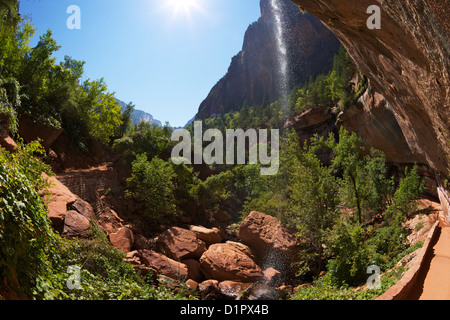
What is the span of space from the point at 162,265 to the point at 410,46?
475 inches

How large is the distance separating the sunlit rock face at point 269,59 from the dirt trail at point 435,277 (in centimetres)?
6725

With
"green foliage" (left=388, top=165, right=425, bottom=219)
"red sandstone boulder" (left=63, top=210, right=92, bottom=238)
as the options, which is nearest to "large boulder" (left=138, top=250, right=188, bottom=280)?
"red sandstone boulder" (left=63, top=210, right=92, bottom=238)

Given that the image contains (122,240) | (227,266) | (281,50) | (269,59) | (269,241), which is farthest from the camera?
(269,59)

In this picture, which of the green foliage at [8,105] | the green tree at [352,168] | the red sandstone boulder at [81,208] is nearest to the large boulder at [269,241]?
the green tree at [352,168]

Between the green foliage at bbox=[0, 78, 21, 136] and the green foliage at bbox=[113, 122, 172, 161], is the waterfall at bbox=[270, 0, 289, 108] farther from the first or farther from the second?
the green foliage at bbox=[0, 78, 21, 136]

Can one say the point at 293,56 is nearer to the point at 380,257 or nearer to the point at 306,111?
the point at 306,111

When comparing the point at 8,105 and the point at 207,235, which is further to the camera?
the point at 207,235

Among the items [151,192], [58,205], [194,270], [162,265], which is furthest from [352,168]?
[58,205]

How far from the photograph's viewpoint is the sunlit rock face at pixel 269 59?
257 feet

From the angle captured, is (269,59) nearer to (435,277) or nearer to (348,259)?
(348,259)

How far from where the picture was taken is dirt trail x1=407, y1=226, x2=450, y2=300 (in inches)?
246

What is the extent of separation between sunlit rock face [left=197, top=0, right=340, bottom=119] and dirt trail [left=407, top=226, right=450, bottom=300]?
6725 centimetres

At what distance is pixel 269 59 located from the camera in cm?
9650

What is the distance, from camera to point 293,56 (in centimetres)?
8806
